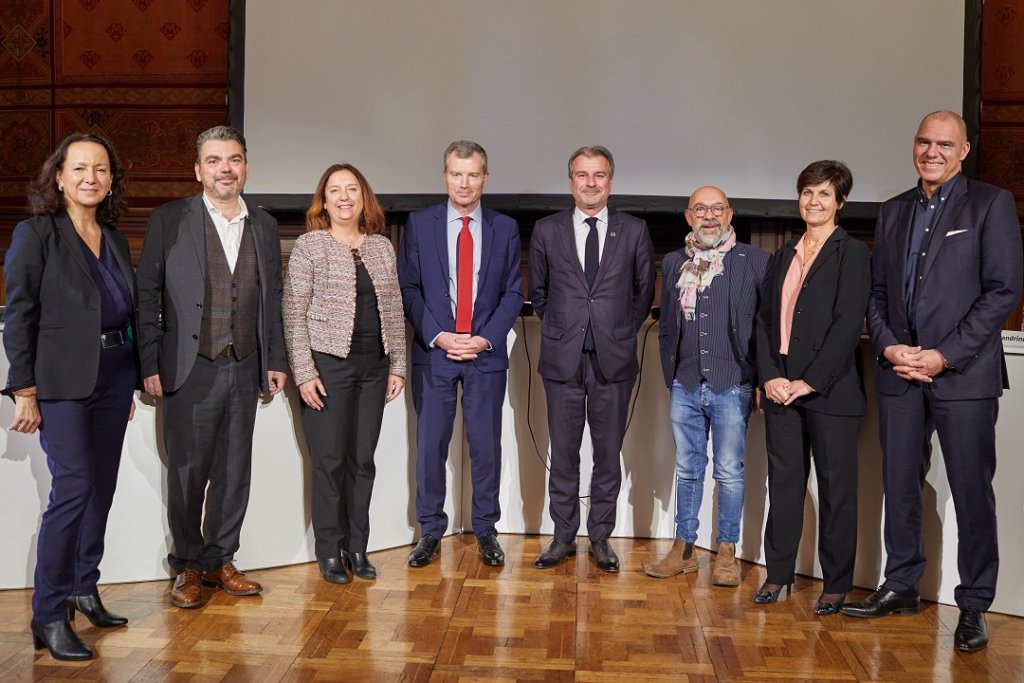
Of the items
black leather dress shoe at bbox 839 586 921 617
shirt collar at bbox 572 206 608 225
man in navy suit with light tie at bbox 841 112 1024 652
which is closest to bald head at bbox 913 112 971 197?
man in navy suit with light tie at bbox 841 112 1024 652

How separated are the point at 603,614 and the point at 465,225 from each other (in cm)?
155

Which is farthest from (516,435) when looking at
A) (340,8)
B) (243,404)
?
(340,8)

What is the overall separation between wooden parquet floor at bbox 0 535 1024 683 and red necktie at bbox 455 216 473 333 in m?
0.96

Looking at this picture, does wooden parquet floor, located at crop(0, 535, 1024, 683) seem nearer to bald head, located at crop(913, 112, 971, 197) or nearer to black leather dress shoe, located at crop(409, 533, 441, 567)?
black leather dress shoe, located at crop(409, 533, 441, 567)

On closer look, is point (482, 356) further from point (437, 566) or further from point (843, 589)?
point (843, 589)

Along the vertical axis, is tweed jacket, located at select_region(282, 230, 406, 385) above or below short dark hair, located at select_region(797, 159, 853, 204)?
below

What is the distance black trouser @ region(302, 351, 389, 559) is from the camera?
344 centimetres

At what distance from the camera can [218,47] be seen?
6090mm

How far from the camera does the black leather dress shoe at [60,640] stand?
2.68 m

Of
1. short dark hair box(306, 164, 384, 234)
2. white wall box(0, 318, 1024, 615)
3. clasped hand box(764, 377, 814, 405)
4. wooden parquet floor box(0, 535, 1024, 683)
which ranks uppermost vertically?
short dark hair box(306, 164, 384, 234)

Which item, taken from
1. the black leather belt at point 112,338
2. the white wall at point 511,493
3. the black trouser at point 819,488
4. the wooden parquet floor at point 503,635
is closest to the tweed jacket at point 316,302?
the white wall at point 511,493

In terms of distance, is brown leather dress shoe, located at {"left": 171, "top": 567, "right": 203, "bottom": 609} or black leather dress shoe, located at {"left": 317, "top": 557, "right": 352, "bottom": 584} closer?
brown leather dress shoe, located at {"left": 171, "top": 567, "right": 203, "bottom": 609}

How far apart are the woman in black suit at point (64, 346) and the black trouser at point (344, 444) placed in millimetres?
760

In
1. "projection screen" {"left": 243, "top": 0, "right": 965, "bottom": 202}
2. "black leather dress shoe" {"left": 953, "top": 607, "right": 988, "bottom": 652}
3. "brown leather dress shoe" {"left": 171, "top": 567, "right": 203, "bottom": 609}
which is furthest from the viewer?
"projection screen" {"left": 243, "top": 0, "right": 965, "bottom": 202}
